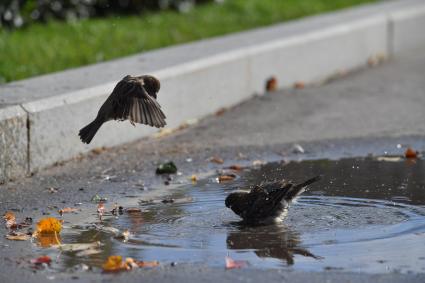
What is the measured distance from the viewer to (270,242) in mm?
6418

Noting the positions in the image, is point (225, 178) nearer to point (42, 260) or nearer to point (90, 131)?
point (90, 131)

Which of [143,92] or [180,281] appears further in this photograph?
[143,92]

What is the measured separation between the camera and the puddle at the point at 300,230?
19.7 feet

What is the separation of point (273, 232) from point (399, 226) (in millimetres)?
743

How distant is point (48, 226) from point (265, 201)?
1.31 meters

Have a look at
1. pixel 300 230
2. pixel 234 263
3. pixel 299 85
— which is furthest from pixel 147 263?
pixel 299 85

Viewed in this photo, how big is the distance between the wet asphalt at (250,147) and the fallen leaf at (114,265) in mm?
97

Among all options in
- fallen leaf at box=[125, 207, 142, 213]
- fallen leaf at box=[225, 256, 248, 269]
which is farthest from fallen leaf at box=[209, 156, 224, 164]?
fallen leaf at box=[225, 256, 248, 269]

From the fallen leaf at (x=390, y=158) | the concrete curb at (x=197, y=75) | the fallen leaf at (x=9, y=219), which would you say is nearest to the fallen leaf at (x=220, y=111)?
the concrete curb at (x=197, y=75)

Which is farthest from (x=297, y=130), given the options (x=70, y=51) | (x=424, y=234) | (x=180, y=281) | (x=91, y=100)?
(x=180, y=281)

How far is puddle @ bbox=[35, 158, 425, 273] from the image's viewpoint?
19.7ft

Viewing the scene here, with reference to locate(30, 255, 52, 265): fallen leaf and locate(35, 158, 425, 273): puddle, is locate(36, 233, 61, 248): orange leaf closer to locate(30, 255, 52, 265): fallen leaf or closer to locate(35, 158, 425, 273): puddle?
locate(35, 158, 425, 273): puddle

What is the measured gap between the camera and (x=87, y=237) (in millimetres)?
6594

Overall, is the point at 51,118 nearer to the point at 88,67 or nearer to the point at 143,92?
the point at 143,92
